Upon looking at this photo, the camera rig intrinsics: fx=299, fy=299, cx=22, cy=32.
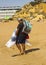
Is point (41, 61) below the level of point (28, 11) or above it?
above

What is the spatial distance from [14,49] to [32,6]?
2236cm

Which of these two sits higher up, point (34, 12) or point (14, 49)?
point (14, 49)

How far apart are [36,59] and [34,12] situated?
Answer: 76.7ft

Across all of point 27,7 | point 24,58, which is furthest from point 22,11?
point 24,58

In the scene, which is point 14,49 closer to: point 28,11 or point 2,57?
point 2,57

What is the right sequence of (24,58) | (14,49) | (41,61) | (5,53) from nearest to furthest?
(41,61) → (24,58) → (5,53) → (14,49)

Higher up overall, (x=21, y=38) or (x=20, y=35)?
(x=20, y=35)

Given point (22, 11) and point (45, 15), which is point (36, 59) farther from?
point (22, 11)

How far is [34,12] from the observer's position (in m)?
32.8

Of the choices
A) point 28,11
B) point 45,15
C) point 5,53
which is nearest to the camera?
point 5,53

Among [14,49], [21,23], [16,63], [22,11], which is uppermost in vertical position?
[21,23]

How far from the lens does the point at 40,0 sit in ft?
116

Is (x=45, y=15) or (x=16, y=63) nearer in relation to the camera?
(x=16, y=63)

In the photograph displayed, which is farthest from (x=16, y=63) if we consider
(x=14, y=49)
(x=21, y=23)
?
(x=14, y=49)
